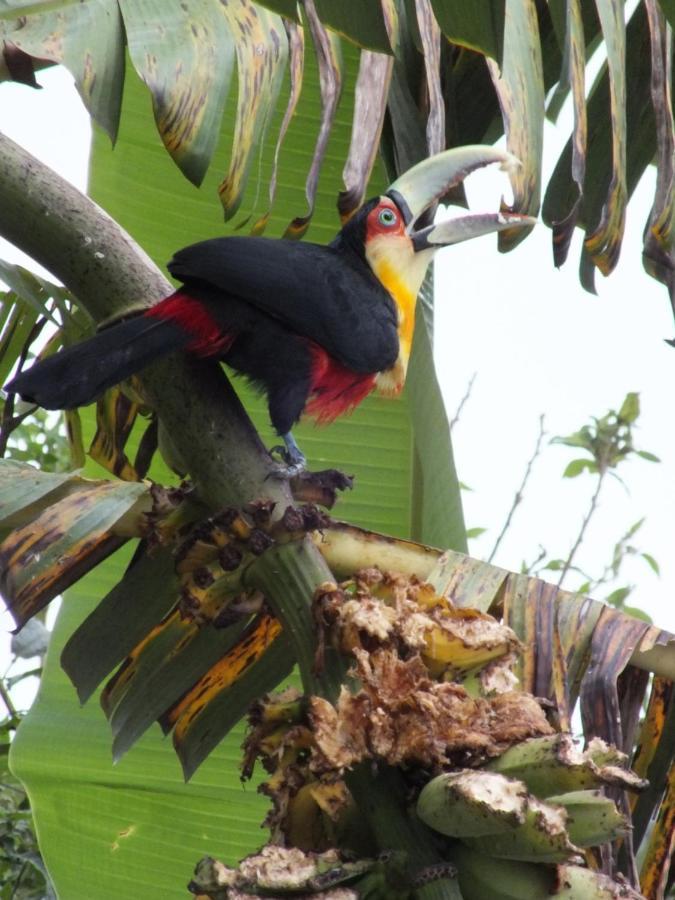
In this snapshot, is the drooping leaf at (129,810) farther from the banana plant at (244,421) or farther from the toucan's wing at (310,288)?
the toucan's wing at (310,288)

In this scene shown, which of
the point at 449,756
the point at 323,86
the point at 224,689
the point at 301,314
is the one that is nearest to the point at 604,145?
the point at 301,314

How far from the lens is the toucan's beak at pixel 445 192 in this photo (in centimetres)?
150

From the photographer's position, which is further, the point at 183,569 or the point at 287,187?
the point at 287,187

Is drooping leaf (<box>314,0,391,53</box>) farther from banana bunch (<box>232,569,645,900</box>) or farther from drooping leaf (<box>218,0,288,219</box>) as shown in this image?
banana bunch (<box>232,569,645,900</box>)

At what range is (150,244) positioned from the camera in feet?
6.79

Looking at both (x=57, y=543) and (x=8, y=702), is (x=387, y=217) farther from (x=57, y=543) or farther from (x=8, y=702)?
(x=8, y=702)

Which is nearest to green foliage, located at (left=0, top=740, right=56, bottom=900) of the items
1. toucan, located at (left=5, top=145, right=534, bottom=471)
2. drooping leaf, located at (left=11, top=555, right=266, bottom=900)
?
drooping leaf, located at (left=11, top=555, right=266, bottom=900)

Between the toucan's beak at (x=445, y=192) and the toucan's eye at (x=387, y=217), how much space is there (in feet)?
0.07

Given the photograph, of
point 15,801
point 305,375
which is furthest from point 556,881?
point 15,801

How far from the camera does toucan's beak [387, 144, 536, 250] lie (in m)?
1.50

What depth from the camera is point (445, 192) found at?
64.2 inches

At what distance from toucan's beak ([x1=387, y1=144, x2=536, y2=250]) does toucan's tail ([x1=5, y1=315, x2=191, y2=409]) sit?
40cm

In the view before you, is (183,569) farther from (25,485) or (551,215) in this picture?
(551,215)

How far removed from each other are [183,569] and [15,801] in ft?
5.10
